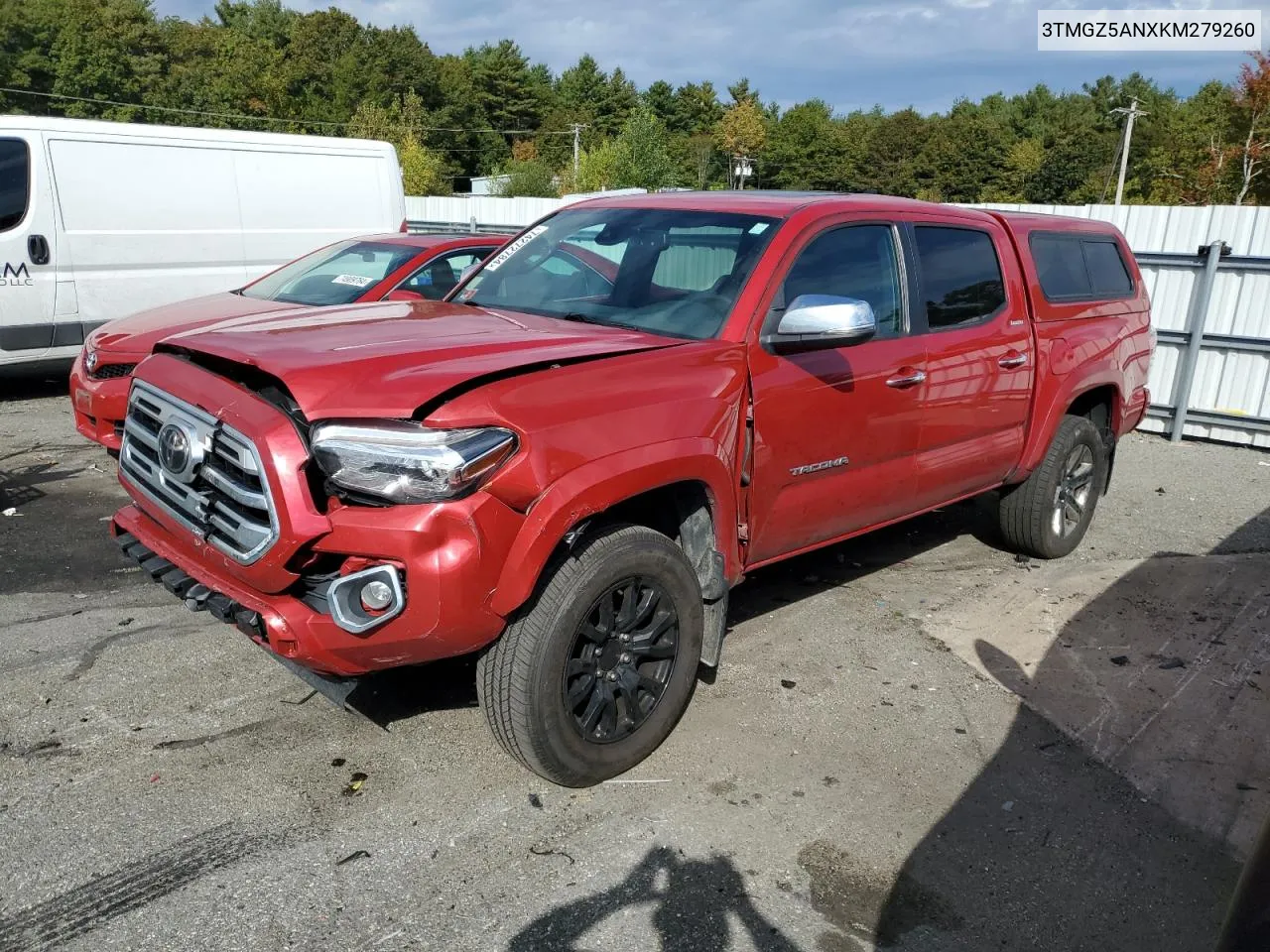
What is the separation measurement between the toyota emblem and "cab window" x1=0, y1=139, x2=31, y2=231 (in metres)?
7.03

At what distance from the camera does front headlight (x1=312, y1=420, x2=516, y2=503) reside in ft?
8.94

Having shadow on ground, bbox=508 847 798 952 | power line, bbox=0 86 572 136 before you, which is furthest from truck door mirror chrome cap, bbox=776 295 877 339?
power line, bbox=0 86 572 136

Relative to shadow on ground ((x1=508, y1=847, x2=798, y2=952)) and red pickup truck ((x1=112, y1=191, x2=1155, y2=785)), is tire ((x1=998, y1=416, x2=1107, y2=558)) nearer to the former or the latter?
red pickup truck ((x1=112, y1=191, x2=1155, y2=785))

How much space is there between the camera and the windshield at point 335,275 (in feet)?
23.5

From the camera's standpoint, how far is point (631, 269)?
164 inches

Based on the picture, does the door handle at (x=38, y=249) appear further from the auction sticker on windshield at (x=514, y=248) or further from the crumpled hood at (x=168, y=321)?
the auction sticker on windshield at (x=514, y=248)

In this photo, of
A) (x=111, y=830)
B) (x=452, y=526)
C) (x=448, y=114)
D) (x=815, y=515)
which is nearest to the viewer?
(x=452, y=526)

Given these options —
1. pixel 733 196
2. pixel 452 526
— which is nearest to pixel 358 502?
pixel 452 526

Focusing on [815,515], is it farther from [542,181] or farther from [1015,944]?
[542,181]

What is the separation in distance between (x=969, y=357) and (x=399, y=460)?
2.95 m

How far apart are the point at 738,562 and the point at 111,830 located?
87.6 inches

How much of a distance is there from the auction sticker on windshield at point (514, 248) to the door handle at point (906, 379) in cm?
175

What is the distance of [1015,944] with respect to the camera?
2730mm

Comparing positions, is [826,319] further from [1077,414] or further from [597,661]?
[1077,414]
